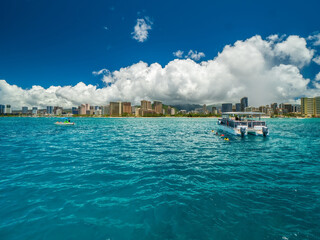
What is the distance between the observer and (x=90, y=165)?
1659 centimetres

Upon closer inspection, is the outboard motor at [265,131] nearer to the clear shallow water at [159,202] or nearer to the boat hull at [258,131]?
the boat hull at [258,131]

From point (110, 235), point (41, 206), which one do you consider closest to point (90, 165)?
point (41, 206)

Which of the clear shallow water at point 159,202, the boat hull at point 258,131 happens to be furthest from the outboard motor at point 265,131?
the clear shallow water at point 159,202

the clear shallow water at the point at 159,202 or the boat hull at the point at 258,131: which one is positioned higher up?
the boat hull at the point at 258,131

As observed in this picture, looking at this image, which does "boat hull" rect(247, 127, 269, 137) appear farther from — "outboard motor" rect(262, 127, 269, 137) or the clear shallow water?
the clear shallow water

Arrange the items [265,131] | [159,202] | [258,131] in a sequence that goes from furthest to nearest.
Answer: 1. [258,131]
2. [265,131]
3. [159,202]

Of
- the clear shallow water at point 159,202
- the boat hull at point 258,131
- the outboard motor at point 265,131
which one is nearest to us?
the clear shallow water at point 159,202

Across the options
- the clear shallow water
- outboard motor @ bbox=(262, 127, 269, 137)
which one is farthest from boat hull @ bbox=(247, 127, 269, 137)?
the clear shallow water

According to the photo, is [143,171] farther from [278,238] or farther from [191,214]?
[278,238]

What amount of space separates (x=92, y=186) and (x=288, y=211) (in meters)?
12.0

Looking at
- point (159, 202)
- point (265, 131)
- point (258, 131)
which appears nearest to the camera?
point (159, 202)

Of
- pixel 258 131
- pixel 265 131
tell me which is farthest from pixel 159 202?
pixel 258 131

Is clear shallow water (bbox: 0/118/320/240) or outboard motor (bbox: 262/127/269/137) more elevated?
outboard motor (bbox: 262/127/269/137)

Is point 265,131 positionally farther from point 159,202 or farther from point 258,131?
point 159,202
